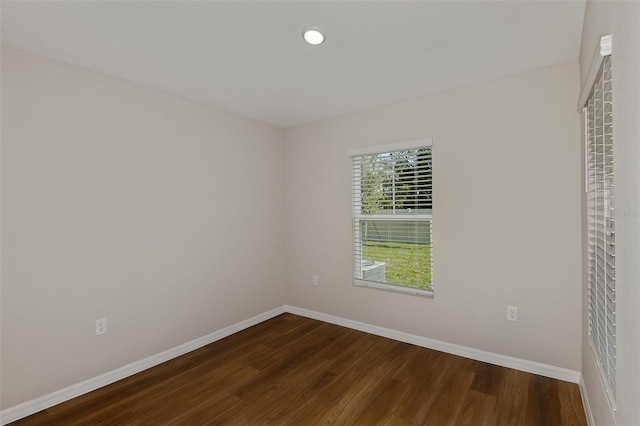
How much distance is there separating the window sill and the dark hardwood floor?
51 centimetres

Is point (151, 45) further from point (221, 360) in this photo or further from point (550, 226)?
point (550, 226)

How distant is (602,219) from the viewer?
1578 mm

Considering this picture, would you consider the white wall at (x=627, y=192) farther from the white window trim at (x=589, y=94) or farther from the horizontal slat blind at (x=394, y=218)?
the horizontal slat blind at (x=394, y=218)

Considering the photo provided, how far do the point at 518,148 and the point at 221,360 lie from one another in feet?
10.3

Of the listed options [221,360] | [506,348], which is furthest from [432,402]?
[221,360]

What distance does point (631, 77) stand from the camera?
93 cm

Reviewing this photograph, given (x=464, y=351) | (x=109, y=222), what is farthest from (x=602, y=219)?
(x=109, y=222)

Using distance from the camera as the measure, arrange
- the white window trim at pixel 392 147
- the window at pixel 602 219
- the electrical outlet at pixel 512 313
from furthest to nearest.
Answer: the white window trim at pixel 392 147, the electrical outlet at pixel 512 313, the window at pixel 602 219

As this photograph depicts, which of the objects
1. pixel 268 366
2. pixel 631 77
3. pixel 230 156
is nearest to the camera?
pixel 631 77

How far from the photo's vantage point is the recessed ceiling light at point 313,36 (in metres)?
1.94

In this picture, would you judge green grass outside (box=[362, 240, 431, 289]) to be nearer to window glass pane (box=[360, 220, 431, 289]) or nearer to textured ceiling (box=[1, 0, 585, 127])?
window glass pane (box=[360, 220, 431, 289])

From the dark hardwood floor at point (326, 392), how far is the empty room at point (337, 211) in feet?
0.07

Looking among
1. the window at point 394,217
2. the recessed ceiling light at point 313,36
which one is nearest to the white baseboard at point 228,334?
the window at point 394,217

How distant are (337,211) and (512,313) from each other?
1956 millimetres
